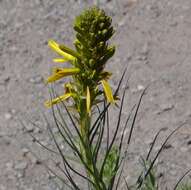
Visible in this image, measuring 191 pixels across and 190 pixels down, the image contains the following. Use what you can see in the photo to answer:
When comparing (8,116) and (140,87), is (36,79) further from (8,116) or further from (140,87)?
(140,87)

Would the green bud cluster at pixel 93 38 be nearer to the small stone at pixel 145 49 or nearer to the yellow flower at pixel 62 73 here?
the yellow flower at pixel 62 73

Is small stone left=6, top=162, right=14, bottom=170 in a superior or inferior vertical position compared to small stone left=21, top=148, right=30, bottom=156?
inferior

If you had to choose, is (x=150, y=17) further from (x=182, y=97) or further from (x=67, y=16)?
(x=182, y=97)

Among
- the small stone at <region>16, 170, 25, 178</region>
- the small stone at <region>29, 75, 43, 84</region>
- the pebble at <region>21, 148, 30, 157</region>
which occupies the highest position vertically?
the small stone at <region>29, 75, 43, 84</region>

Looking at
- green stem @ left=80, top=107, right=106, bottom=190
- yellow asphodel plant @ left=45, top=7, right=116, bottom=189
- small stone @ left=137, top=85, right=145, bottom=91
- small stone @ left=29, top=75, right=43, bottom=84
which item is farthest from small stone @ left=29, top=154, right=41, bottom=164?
yellow asphodel plant @ left=45, top=7, right=116, bottom=189

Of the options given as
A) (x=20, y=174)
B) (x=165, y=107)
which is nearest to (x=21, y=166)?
(x=20, y=174)

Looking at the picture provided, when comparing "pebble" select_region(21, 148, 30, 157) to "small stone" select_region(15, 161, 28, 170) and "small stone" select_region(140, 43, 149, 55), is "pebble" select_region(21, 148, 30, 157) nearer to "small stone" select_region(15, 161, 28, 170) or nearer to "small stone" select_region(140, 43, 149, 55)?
"small stone" select_region(15, 161, 28, 170)
